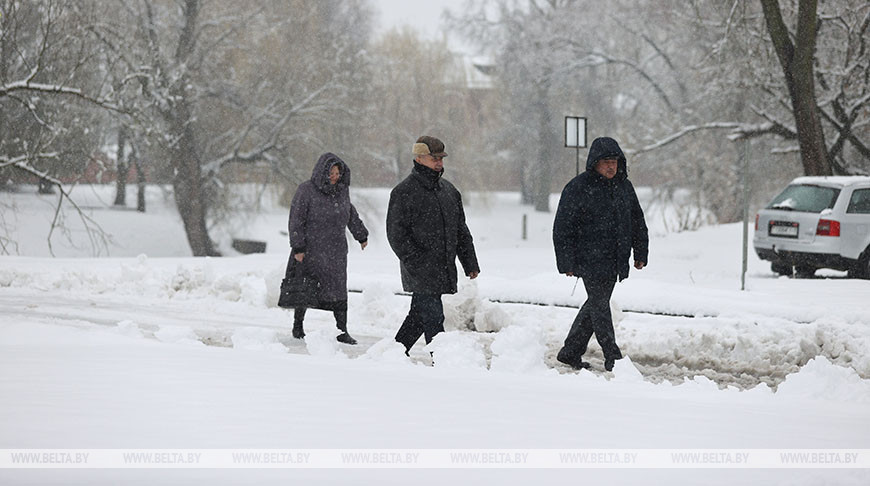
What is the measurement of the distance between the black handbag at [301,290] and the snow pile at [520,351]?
106 inches

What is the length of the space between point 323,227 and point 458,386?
419 centimetres

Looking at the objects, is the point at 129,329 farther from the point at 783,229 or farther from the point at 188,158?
the point at 188,158

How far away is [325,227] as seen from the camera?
965 cm

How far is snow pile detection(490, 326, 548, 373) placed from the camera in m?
7.12

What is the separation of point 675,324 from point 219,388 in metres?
6.42

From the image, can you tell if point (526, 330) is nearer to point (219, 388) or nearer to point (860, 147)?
point (219, 388)

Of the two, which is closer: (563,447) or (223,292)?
(563,447)

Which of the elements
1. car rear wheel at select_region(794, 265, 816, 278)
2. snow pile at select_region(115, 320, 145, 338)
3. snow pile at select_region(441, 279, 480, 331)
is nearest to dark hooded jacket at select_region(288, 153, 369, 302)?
snow pile at select_region(115, 320, 145, 338)

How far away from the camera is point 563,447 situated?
4344 mm

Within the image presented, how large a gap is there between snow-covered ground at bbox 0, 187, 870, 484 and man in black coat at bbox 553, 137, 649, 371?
77 centimetres

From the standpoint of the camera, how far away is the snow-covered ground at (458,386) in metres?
4.16

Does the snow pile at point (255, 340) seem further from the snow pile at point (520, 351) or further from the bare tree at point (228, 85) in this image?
the bare tree at point (228, 85)

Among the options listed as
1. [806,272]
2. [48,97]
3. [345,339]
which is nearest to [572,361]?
[345,339]

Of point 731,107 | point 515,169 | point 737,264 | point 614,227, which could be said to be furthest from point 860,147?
point 515,169
